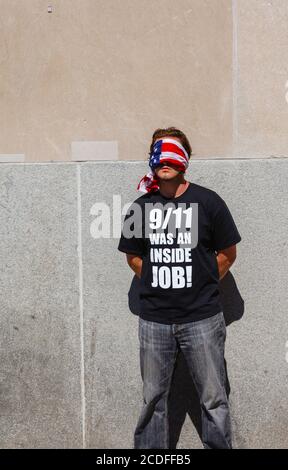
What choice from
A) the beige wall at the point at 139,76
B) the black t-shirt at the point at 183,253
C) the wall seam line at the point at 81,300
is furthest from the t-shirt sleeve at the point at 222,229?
the wall seam line at the point at 81,300

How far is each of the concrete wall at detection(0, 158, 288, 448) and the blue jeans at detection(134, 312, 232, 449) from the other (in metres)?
0.54

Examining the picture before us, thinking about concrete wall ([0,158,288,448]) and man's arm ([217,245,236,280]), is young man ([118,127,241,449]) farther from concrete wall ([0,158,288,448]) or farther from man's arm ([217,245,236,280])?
concrete wall ([0,158,288,448])

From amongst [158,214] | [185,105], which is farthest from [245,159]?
[158,214]

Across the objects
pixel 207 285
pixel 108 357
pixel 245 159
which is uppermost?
pixel 245 159

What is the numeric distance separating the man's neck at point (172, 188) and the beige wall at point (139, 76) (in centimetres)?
65

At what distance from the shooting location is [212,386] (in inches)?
152

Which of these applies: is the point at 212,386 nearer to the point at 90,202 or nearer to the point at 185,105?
the point at 90,202

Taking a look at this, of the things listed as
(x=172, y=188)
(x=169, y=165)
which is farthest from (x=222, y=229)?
(x=169, y=165)

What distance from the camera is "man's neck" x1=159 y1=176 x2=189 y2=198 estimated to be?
3869 millimetres

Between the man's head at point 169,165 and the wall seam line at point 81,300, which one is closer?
the man's head at point 169,165

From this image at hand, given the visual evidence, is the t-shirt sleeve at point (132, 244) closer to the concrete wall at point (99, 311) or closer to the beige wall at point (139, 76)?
the concrete wall at point (99, 311)

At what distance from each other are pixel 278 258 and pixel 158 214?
969 mm

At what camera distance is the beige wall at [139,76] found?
173 inches

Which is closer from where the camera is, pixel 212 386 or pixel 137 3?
pixel 212 386
